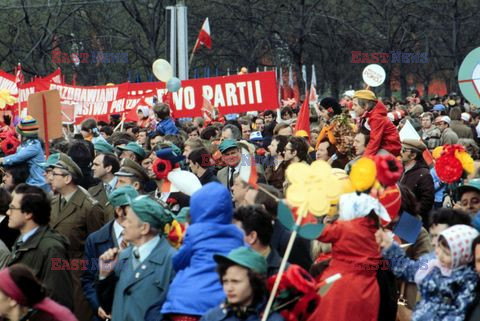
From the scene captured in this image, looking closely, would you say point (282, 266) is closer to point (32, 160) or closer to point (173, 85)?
point (32, 160)

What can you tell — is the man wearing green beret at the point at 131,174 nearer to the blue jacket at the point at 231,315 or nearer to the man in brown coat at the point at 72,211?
the man in brown coat at the point at 72,211

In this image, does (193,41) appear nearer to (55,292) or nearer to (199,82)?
(199,82)

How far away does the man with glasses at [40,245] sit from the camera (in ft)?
23.2

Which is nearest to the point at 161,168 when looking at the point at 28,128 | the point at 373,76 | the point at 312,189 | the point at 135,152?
the point at 135,152

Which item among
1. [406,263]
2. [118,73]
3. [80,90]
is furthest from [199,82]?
[118,73]

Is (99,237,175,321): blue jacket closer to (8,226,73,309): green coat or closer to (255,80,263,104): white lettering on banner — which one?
(8,226,73,309): green coat

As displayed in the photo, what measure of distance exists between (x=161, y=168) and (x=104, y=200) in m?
0.58

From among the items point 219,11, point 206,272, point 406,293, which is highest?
point 219,11

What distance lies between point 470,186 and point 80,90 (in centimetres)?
1366

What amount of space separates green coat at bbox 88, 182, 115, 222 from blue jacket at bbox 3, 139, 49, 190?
1589 millimetres

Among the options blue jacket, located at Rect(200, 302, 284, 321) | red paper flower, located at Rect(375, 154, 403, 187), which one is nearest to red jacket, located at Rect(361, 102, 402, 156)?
red paper flower, located at Rect(375, 154, 403, 187)

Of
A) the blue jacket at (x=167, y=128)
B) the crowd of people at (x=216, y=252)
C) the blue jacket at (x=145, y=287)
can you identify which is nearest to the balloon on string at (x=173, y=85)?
the blue jacket at (x=167, y=128)

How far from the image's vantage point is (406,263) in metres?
6.52

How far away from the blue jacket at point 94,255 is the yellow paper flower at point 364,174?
2.30 m
